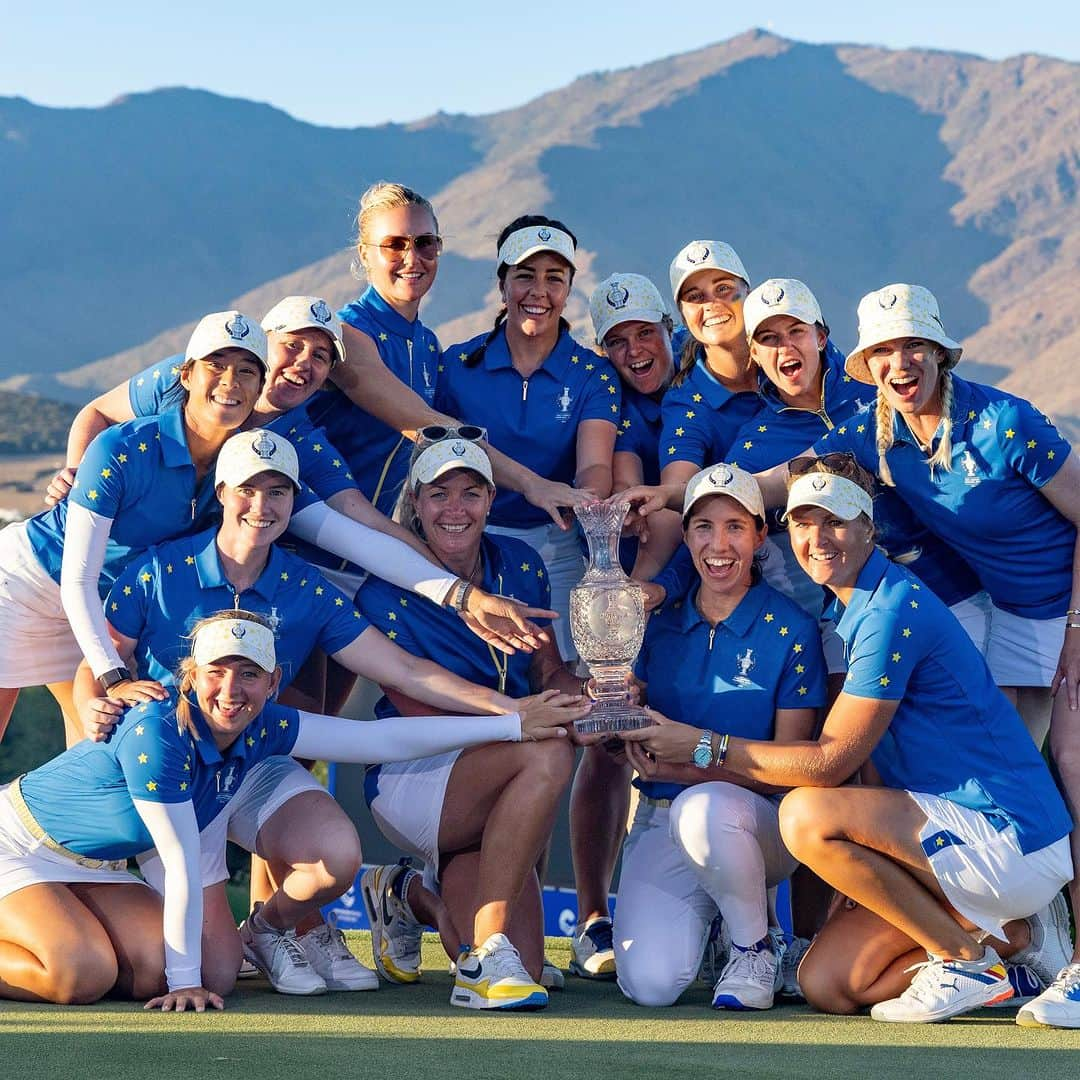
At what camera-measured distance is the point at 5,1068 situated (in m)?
3.73

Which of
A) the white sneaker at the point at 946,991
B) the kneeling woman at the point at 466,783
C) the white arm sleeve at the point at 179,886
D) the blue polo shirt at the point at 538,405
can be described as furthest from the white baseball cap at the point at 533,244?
the white sneaker at the point at 946,991

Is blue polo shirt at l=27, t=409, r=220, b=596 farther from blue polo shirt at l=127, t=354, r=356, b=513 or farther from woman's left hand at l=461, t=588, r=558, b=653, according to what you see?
woman's left hand at l=461, t=588, r=558, b=653

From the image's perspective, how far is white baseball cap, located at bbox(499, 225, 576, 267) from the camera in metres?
5.73

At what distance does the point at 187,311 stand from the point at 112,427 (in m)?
176

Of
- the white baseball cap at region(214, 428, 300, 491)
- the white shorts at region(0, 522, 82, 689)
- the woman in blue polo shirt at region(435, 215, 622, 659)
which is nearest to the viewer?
the white baseball cap at region(214, 428, 300, 491)

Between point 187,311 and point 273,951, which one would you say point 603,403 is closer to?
point 273,951

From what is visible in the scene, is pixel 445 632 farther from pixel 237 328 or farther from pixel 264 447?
pixel 237 328

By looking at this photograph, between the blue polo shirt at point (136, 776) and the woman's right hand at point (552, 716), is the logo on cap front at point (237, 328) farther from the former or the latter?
the woman's right hand at point (552, 716)

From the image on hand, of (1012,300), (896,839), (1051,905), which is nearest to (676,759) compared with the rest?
(896,839)

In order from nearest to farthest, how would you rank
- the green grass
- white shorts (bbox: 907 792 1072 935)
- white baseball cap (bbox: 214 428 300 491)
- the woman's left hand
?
the green grass → white shorts (bbox: 907 792 1072 935) → white baseball cap (bbox: 214 428 300 491) → the woman's left hand

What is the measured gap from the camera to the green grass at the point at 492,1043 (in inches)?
149

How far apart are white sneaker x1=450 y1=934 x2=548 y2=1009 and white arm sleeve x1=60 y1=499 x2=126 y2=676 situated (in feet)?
4.14

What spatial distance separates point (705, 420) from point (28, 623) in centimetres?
221

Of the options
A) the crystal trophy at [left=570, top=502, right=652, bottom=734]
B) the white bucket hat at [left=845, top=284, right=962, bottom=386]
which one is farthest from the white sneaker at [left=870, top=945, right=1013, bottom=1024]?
the white bucket hat at [left=845, top=284, right=962, bottom=386]
